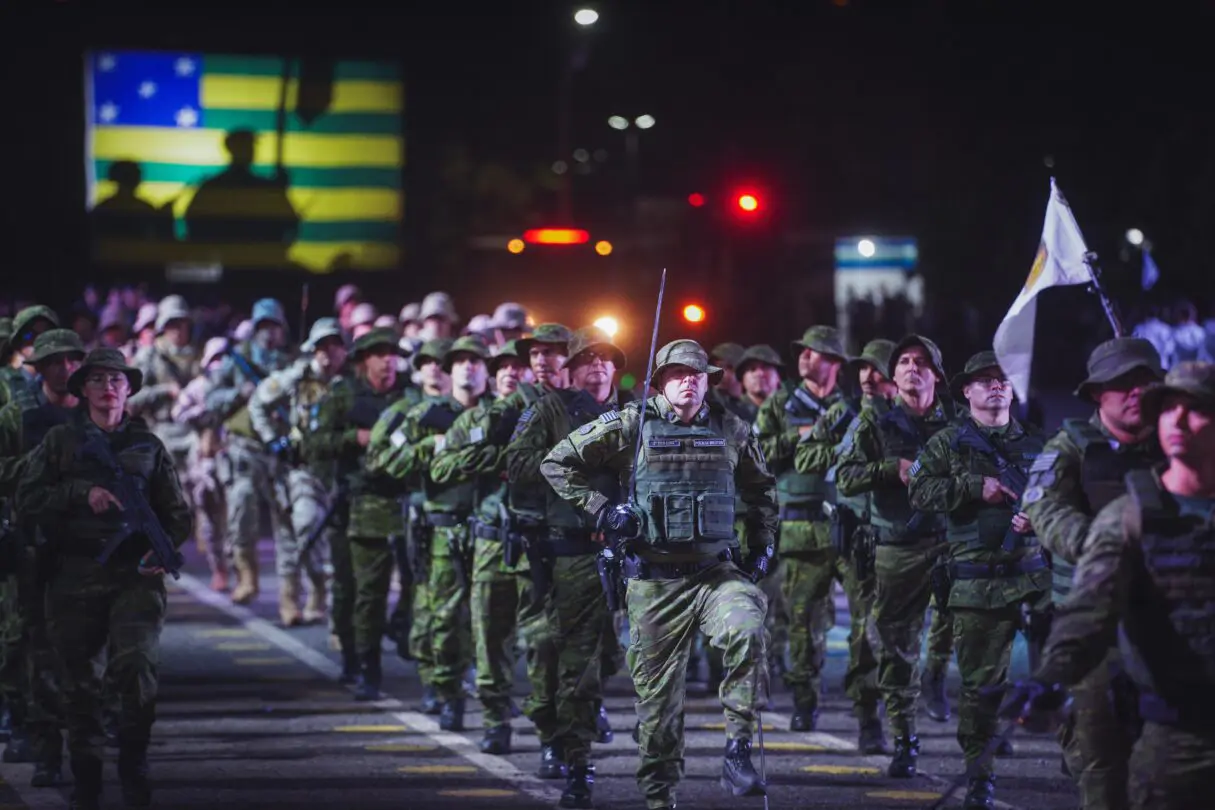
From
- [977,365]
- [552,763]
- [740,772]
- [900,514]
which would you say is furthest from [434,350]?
[740,772]

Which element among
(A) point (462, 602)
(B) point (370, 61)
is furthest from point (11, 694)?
(B) point (370, 61)

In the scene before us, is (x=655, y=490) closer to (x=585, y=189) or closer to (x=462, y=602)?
(x=462, y=602)

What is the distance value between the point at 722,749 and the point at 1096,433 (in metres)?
4.61

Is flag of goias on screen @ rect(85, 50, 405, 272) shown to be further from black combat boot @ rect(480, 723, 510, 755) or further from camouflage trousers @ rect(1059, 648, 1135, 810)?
camouflage trousers @ rect(1059, 648, 1135, 810)

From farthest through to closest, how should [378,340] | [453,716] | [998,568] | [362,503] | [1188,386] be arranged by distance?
[378,340] → [362,503] → [453,716] → [998,568] → [1188,386]

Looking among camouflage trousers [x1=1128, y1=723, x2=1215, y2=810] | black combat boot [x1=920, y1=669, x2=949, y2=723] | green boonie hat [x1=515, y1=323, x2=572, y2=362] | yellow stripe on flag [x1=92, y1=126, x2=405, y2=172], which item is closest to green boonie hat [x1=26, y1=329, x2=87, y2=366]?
green boonie hat [x1=515, y1=323, x2=572, y2=362]

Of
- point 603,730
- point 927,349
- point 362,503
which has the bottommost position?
point 603,730

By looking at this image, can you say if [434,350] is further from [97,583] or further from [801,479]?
[97,583]

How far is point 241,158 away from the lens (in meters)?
28.8

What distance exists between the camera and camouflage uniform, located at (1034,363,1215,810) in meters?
6.99

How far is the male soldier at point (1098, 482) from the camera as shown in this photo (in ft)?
26.2

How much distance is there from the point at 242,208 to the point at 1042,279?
Result: 20.0 metres

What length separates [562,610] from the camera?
11.3 metres

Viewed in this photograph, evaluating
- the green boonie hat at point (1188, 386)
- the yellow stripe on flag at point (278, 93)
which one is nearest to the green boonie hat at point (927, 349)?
the green boonie hat at point (1188, 386)
